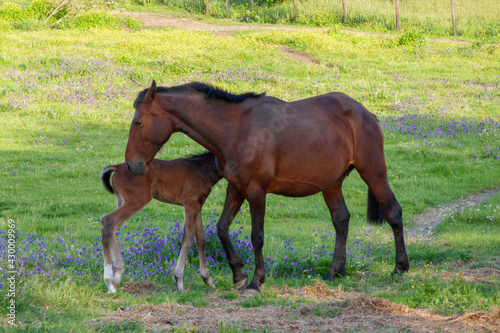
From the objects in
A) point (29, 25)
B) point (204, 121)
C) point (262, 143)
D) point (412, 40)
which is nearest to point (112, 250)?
point (204, 121)

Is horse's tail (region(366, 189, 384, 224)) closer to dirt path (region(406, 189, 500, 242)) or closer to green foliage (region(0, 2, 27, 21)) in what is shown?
dirt path (region(406, 189, 500, 242))

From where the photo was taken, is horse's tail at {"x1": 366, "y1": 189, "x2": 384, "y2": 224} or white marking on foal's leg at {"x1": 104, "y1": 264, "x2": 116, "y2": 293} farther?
horse's tail at {"x1": 366, "y1": 189, "x2": 384, "y2": 224}

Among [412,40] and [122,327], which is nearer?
[122,327]

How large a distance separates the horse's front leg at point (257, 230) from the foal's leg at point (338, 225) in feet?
3.95

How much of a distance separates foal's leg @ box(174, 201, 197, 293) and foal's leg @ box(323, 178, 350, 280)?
6.51 ft

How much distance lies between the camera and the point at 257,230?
23.1 feet

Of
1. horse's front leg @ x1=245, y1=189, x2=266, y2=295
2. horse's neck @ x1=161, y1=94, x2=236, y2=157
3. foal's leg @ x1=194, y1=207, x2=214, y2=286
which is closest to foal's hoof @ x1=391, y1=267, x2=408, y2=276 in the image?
horse's front leg @ x1=245, y1=189, x2=266, y2=295

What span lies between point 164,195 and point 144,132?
1006 mm

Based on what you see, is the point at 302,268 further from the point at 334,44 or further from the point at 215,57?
the point at 334,44

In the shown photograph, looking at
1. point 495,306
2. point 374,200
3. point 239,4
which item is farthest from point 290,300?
point 239,4

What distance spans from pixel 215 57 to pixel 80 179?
14676mm

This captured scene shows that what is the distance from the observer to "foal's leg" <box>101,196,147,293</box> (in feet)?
22.3

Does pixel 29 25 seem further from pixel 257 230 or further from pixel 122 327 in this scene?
pixel 122 327

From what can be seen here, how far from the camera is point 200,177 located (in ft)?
24.4
